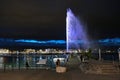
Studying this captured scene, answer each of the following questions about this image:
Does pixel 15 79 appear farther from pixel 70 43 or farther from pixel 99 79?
pixel 70 43

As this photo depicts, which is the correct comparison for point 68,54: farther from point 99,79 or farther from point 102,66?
point 99,79

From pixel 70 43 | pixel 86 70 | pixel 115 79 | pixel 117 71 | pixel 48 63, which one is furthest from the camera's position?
pixel 70 43

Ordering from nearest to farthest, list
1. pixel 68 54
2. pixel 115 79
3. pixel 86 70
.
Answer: pixel 115 79 → pixel 86 70 → pixel 68 54

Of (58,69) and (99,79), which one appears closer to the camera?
(99,79)

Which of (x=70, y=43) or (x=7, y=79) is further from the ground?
(x=70, y=43)

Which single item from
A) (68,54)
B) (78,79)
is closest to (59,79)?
(78,79)

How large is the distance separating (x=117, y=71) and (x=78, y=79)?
720 centimetres

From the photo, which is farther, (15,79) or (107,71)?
(107,71)

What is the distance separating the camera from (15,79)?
25234 mm

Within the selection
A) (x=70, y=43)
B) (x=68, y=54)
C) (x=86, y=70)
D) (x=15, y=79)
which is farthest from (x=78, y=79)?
(x=68, y=54)

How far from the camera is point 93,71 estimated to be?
31.9 m

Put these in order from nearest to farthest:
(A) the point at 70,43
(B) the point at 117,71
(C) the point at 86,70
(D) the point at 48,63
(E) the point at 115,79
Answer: (E) the point at 115,79
(B) the point at 117,71
(C) the point at 86,70
(D) the point at 48,63
(A) the point at 70,43

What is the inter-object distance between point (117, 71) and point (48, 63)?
17093 millimetres

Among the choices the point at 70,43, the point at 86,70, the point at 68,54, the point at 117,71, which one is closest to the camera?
the point at 117,71
